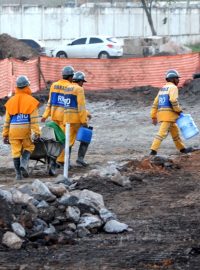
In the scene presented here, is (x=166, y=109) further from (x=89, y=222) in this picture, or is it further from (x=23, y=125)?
(x=89, y=222)

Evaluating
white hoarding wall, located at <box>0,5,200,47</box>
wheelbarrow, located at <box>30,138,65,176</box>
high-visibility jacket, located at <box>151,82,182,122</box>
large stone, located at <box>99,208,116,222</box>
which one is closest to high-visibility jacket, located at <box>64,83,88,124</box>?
wheelbarrow, located at <box>30,138,65,176</box>

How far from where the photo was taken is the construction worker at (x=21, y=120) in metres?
15.3

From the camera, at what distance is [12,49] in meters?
42.4

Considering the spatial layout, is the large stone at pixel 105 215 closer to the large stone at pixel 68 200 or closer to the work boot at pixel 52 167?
the large stone at pixel 68 200

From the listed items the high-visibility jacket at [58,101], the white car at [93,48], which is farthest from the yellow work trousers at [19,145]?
the white car at [93,48]

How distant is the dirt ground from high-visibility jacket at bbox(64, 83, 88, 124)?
0.92 metres

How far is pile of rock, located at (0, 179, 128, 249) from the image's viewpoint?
10289 mm

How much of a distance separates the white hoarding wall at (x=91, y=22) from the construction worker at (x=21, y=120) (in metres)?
43.0

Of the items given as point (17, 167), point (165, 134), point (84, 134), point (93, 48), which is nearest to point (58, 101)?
point (84, 134)

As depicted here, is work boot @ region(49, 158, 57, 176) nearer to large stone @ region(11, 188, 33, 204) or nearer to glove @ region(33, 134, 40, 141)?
glove @ region(33, 134, 40, 141)

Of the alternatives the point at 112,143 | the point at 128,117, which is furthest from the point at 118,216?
the point at 128,117

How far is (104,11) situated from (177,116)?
1861 inches

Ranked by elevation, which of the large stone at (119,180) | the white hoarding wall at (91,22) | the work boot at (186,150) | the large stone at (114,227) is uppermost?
the large stone at (114,227)

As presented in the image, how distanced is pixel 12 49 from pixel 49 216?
3214cm
